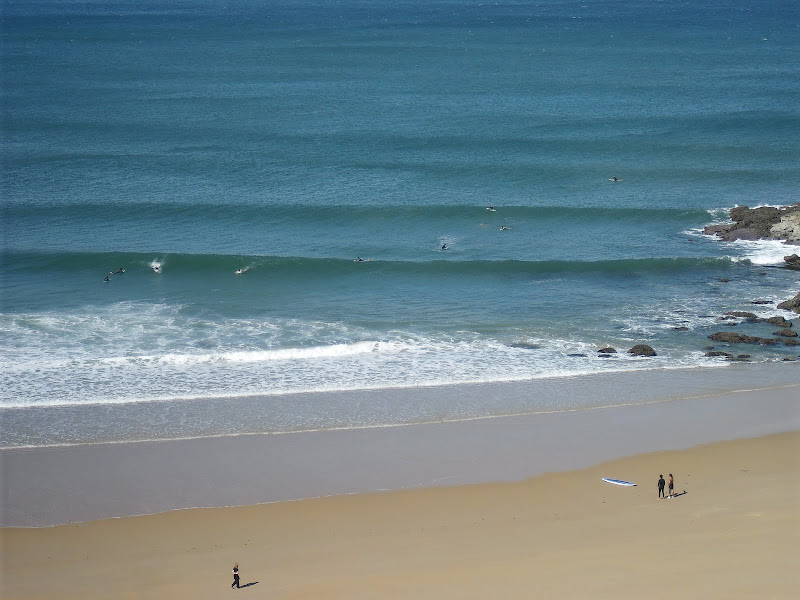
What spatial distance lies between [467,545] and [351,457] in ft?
18.7

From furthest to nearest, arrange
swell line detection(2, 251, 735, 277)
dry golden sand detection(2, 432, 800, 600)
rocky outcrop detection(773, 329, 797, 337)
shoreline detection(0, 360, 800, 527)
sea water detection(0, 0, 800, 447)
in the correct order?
swell line detection(2, 251, 735, 277) < rocky outcrop detection(773, 329, 797, 337) < sea water detection(0, 0, 800, 447) < shoreline detection(0, 360, 800, 527) < dry golden sand detection(2, 432, 800, 600)

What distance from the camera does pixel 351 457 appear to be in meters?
26.7

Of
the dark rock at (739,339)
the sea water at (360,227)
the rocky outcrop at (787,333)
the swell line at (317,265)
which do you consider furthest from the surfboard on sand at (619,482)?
the swell line at (317,265)

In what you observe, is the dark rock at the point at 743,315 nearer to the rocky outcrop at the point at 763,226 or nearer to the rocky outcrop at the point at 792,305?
the rocky outcrop at the point at 792,305

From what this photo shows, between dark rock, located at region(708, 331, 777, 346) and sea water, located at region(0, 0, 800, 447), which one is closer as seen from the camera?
sea water, located at region(0, 0, 800, 447)

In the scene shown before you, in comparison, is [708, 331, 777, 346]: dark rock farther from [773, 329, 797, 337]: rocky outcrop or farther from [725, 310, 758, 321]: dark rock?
[725, 310, 758, 321]: dark rock

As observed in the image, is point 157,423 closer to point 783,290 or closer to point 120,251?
point 120,251

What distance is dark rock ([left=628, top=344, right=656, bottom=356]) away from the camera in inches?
1323

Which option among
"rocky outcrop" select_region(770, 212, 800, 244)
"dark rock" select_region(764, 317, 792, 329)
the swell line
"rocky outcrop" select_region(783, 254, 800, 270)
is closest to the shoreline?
"dark rock" select_region(764, 317, 792, 329)

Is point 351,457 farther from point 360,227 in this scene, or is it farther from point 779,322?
point 360,227

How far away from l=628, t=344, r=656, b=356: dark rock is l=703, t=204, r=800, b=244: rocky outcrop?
48.3ft

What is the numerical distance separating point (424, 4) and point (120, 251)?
135 m

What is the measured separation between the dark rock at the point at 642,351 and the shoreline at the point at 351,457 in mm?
3467

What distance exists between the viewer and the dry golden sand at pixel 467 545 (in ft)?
66.3
